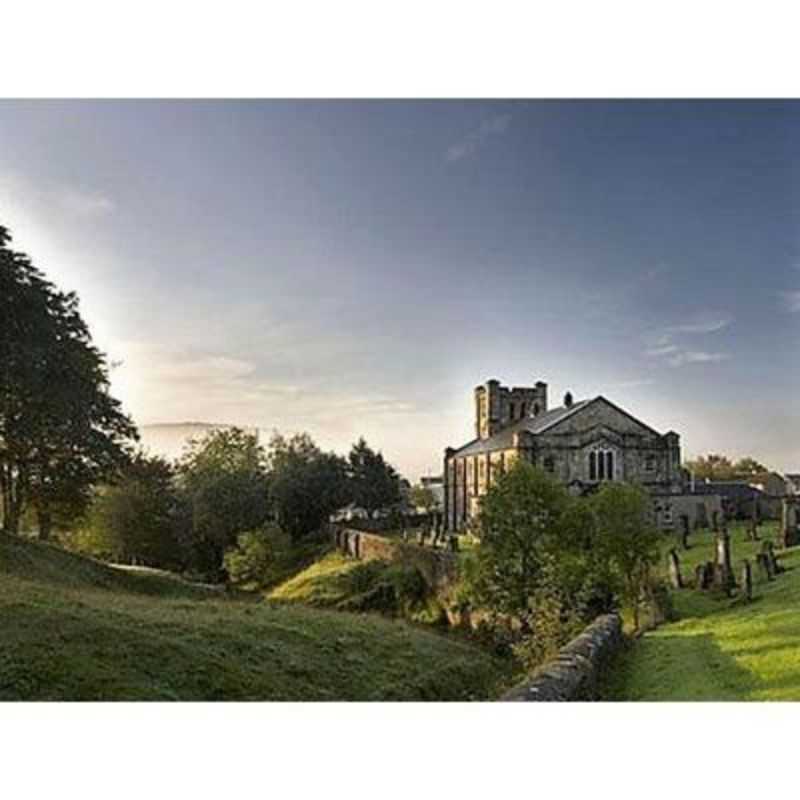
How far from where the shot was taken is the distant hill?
8227mm

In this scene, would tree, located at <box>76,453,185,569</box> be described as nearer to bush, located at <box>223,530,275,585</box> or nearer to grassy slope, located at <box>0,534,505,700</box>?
grassy slope, located at <box>0,534,505,700</box>

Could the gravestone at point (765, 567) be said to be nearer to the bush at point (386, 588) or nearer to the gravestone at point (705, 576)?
the gravestone at point (705, 576)

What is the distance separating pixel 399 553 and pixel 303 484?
1.88 m

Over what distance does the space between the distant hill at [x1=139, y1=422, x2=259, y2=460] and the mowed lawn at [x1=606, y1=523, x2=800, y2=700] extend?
354 cm

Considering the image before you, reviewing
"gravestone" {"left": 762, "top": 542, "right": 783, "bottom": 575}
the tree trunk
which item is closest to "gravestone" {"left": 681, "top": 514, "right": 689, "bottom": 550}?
"gravestone" {"left": 762, "top": 542, "right": 783, "bottom": 575}

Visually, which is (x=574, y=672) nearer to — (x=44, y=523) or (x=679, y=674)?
(x=679, y=674)

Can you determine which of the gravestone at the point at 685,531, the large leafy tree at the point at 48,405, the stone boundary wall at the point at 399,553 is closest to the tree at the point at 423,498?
the stone boundary wall at the point at 399,553

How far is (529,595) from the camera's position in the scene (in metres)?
8.58

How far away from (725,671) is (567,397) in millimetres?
Answer: 2784

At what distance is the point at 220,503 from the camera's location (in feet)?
29.5

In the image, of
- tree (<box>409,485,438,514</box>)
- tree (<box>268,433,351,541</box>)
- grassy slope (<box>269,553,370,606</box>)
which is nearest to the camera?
tree (<box>268,433,351,541</box>)
